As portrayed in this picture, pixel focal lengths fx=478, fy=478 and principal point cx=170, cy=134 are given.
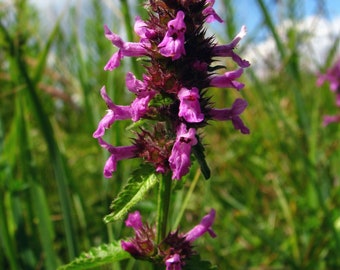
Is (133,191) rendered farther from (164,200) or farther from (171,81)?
(171,81)

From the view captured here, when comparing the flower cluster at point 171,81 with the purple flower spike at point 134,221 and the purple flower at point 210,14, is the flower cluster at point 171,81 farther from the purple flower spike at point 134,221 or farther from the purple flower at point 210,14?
the purple flower spike at point 134,221

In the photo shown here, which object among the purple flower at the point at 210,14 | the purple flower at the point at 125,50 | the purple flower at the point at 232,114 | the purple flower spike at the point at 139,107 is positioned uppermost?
the purple flower at the point at 210,14

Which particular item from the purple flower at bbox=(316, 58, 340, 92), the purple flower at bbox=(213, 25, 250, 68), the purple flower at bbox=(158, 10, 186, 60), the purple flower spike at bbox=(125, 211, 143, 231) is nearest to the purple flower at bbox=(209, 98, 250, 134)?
the purple flower at bbox=(213, 25, 250, 68)

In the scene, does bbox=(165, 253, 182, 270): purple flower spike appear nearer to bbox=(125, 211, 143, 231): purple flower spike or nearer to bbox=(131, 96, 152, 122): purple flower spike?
bbox=(125, 211, 143, 231): purple flower spike

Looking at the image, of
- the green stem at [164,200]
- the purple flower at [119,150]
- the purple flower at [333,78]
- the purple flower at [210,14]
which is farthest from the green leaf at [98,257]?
the purple flower at [333,78]

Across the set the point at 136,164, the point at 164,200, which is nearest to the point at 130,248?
the point at 164,200

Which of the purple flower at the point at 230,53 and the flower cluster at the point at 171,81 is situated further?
the purple flower at the point at 230,53

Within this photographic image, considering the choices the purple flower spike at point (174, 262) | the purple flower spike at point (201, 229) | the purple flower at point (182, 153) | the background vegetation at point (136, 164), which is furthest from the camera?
the background vegetation at point (136, 164)
